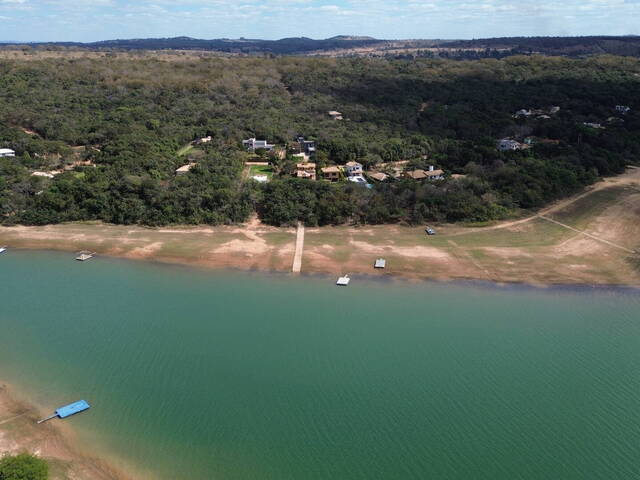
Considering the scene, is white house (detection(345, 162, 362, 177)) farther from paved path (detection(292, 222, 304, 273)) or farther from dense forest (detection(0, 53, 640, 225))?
paved path (detection(292, 222, 304, 273))

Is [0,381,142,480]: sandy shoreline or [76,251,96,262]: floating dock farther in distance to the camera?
[76,251,96,262]: floating dock

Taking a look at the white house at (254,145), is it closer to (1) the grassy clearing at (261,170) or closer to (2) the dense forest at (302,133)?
(2) the dense forest at (302,133)

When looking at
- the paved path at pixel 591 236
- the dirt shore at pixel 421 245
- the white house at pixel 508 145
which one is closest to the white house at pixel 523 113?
the white house at pixel 508 145

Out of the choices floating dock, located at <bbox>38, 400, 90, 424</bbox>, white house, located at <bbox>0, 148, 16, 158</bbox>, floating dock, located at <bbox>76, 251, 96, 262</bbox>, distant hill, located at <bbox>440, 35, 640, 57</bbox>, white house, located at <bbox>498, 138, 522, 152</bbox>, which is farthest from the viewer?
distant hill, located at <bbox>440, 35, 640, 57</bbox>

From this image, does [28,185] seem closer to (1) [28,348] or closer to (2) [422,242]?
(1) [28,348]

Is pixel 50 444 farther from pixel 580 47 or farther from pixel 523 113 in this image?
pixel 580 47

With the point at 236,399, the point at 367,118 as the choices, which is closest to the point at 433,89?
the point at 367,118

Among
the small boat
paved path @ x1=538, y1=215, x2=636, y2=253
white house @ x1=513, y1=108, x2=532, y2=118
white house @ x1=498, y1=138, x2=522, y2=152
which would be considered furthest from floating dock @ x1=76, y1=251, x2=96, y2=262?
white house @ x1=513, y1=108, x2=532, y2=118
